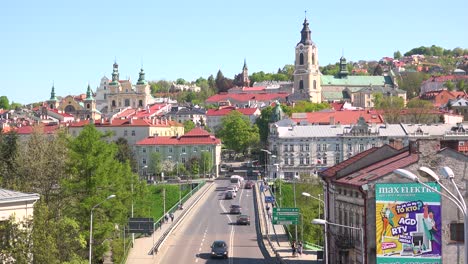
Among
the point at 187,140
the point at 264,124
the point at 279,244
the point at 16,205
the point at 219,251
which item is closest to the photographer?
the point at 16,205

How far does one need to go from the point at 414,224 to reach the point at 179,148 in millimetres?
108668

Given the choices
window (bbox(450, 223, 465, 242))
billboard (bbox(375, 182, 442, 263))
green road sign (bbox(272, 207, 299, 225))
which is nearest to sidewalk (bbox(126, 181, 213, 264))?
green road sign (bbox(272, 207, 299, 225))

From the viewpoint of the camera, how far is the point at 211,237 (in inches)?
2694

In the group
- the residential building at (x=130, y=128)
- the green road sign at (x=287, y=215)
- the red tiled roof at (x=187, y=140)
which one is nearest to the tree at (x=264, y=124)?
the residential building at (x=130, y=128)

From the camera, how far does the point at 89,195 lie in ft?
190

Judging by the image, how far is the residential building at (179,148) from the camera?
482ft

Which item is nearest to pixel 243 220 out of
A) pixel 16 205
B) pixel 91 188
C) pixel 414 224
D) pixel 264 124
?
pixel 91 188

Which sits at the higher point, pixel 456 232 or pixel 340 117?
pixel 340 117

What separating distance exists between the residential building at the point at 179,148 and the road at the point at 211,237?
45819mm

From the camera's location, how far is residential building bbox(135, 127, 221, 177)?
14688 cm

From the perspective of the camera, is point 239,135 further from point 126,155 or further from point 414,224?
point 414,224

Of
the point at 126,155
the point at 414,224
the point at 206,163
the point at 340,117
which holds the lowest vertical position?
the point at 414,224

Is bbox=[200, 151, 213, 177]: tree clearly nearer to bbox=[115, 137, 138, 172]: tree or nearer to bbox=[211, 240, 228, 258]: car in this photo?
bbox=[115, 137, 138, 172]: tree

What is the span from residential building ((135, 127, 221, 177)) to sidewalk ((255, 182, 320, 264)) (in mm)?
58094
